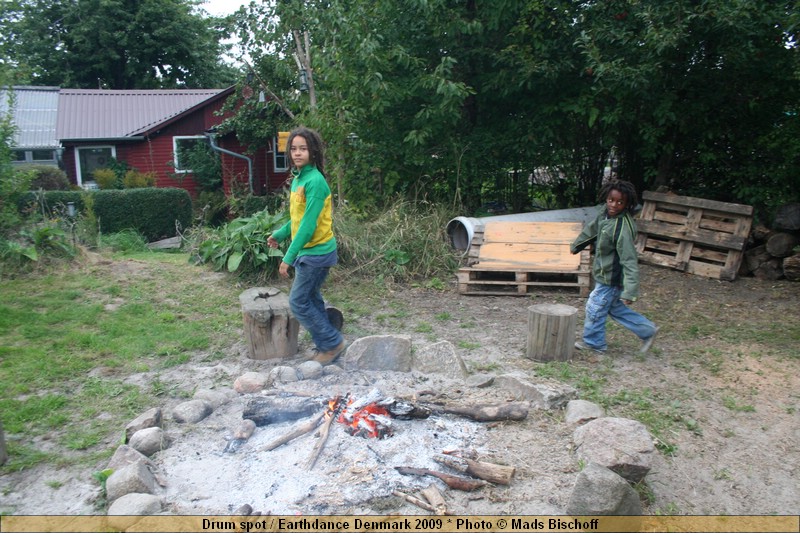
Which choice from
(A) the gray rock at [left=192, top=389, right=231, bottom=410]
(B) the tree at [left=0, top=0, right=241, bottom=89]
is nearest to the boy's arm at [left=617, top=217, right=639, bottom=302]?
(A) the gray rock at [left=192, top=389, right=231, bottom=410]

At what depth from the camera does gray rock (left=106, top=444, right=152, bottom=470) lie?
10.8 ft

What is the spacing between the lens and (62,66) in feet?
97.2

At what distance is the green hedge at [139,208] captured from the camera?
14.8 metres

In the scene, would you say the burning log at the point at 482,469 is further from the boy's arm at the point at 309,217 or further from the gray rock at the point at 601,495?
the boy's arm at the point at 309,217

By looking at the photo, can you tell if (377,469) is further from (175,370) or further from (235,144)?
(235,144)

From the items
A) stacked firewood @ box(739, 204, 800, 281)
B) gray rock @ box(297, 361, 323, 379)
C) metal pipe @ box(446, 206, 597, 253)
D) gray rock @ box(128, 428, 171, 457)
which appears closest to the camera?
gray rock @ box(128, 428, 171, 457)

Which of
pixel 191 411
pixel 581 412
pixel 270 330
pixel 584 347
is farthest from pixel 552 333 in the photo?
pixel 191 411

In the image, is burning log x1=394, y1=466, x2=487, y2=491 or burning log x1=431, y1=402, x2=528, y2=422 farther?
burning log x1=431, y1=402, x2=528, y2=422

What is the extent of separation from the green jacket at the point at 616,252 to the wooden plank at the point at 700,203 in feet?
12.7

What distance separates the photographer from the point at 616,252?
513 centimetres

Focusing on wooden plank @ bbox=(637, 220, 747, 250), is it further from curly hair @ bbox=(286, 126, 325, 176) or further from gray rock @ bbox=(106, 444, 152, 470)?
gray rock @ bbox=(106, 444, 152, 470)

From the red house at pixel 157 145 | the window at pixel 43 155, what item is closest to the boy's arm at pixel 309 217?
the red house at pixel 157 145

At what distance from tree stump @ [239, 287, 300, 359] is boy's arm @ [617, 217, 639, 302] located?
2842 millimetres

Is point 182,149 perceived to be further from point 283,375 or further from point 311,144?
point 283,375
